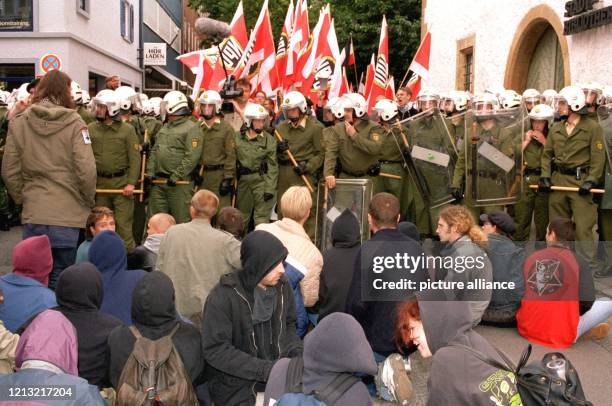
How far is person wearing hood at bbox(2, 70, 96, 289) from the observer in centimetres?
609

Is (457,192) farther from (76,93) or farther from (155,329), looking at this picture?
(155,329)

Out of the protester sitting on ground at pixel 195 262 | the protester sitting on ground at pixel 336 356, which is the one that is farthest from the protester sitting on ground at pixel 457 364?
the protester sitting on ground at pixel 195 262

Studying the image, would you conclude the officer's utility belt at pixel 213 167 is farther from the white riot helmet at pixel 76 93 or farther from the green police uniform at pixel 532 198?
the green police uniform at pixel 532 198

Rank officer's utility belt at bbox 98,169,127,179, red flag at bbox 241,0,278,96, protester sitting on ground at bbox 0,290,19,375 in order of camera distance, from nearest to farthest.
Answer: protester sitting on ground at bbox 0,290,19,375 → officer's utility belt at bbox 98,169,127,179 → red flag at bbox 241,0,278,96

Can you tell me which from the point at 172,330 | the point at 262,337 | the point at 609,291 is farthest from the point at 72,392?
the point at 609,291

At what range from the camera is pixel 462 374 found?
2.78 metres

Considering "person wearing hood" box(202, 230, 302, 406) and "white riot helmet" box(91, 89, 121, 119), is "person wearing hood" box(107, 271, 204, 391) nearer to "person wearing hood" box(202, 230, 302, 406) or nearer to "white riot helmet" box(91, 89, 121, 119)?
"person wearing hood" box(202, 230, 302, 406)

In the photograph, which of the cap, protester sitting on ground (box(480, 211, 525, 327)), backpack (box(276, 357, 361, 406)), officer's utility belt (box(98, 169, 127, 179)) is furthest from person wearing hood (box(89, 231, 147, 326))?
officer's utility belt (box(98, 169, 127, 179))

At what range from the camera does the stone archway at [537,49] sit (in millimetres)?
15727

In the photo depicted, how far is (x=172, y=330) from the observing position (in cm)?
386

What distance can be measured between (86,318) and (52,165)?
2556 millimetres

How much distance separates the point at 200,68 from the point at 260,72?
100cm

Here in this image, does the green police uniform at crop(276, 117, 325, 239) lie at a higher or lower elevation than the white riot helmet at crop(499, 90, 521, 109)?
lower

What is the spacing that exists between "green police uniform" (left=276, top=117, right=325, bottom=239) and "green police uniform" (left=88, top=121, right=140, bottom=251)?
1.94 m
